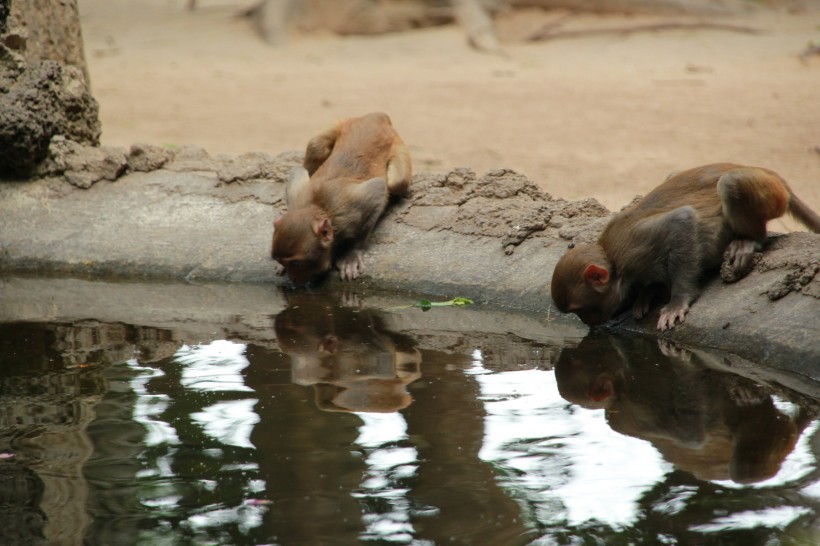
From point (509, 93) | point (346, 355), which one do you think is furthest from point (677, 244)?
point (509, 93)

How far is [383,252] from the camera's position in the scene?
8.49m

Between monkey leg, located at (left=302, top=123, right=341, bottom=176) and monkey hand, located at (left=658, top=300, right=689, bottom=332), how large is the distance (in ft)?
12.9

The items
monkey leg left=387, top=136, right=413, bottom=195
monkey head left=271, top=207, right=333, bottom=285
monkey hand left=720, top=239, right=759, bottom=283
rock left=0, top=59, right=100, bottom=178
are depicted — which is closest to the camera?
monkey hand left=720, top=239, right=759, bottom=283

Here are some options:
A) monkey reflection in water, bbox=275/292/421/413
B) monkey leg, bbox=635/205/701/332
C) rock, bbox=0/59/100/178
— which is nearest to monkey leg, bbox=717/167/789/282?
monkey leg, bbox=635/205/701/332

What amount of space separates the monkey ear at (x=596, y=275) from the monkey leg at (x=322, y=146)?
3624 millimetres

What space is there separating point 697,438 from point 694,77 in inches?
522

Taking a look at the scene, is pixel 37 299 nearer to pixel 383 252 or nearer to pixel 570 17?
pixel 383 252

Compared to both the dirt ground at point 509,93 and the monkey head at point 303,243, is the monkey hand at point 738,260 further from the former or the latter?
the monkey head at point 303,243

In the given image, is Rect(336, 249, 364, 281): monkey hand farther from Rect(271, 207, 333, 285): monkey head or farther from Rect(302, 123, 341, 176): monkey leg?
Rect(302, 123, 341, 176): monkey leg

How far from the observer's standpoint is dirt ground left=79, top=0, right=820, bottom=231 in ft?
42.2

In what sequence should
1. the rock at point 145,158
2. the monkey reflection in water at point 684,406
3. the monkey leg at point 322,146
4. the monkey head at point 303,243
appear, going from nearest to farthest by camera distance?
the monkey reflection in water at point 684,406 → the monkey head at point 303,243 → the monkey leg at point 322,146 → the rock at point 145,158

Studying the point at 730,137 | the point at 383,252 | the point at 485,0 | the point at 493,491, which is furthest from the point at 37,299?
the point at 485,0

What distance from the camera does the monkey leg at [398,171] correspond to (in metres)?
8.90

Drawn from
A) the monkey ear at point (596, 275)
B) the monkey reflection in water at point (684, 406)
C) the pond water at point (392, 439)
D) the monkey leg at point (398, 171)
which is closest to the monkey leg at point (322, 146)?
the monkey leg at point (398, 171)
